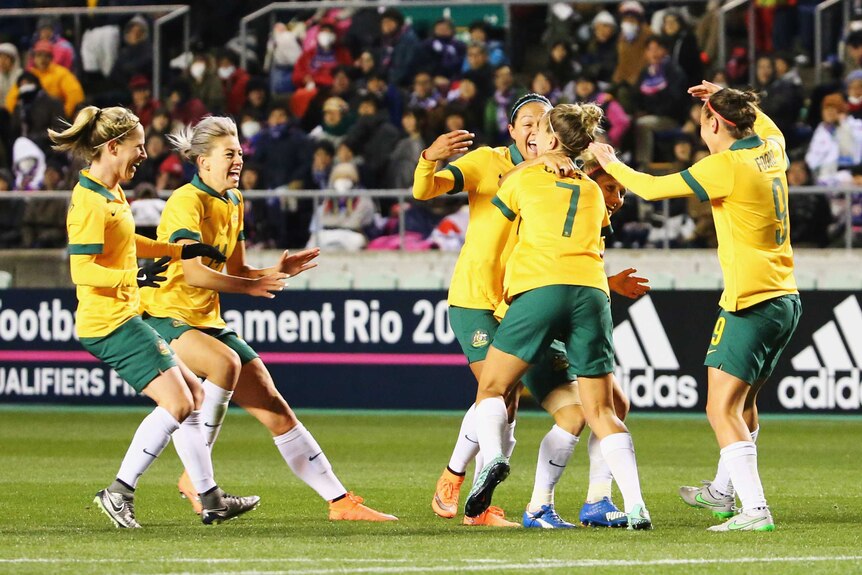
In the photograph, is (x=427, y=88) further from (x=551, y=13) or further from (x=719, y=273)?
(x=719, y=273)

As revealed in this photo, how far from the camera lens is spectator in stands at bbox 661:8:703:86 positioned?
18.1m

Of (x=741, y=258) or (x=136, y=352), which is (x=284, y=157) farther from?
(x=741, y=258)

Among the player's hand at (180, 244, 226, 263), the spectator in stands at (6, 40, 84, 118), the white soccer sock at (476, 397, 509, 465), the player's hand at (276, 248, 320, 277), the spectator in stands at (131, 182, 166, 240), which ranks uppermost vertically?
the spectator in stands at (6, 40, 84, 118)

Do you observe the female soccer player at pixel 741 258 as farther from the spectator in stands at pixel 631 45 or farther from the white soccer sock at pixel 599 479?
the spectator in stands at pixel 631 45

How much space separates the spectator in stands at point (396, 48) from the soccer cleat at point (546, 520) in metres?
12.1

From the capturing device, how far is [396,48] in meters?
19.4

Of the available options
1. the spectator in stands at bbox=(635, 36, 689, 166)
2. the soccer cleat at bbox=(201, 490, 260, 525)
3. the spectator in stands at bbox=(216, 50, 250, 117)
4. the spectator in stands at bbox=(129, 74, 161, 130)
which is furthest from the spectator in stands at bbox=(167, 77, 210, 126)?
the soccer cleat at bbox=(201, 490, 260, 525)

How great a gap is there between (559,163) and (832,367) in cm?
792

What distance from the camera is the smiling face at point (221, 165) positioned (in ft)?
25.9

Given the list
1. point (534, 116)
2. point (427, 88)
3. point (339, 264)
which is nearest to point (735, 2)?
point (427, 88)

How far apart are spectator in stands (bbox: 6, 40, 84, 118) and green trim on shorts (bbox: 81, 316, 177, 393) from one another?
1283cm

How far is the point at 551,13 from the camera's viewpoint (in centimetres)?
1944

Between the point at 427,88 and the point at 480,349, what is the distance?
11.1 metres

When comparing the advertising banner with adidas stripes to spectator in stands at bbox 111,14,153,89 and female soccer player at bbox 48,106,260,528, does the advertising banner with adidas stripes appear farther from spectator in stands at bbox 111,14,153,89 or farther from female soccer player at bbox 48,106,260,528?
female soccer player at bbox 48,106,260,528
